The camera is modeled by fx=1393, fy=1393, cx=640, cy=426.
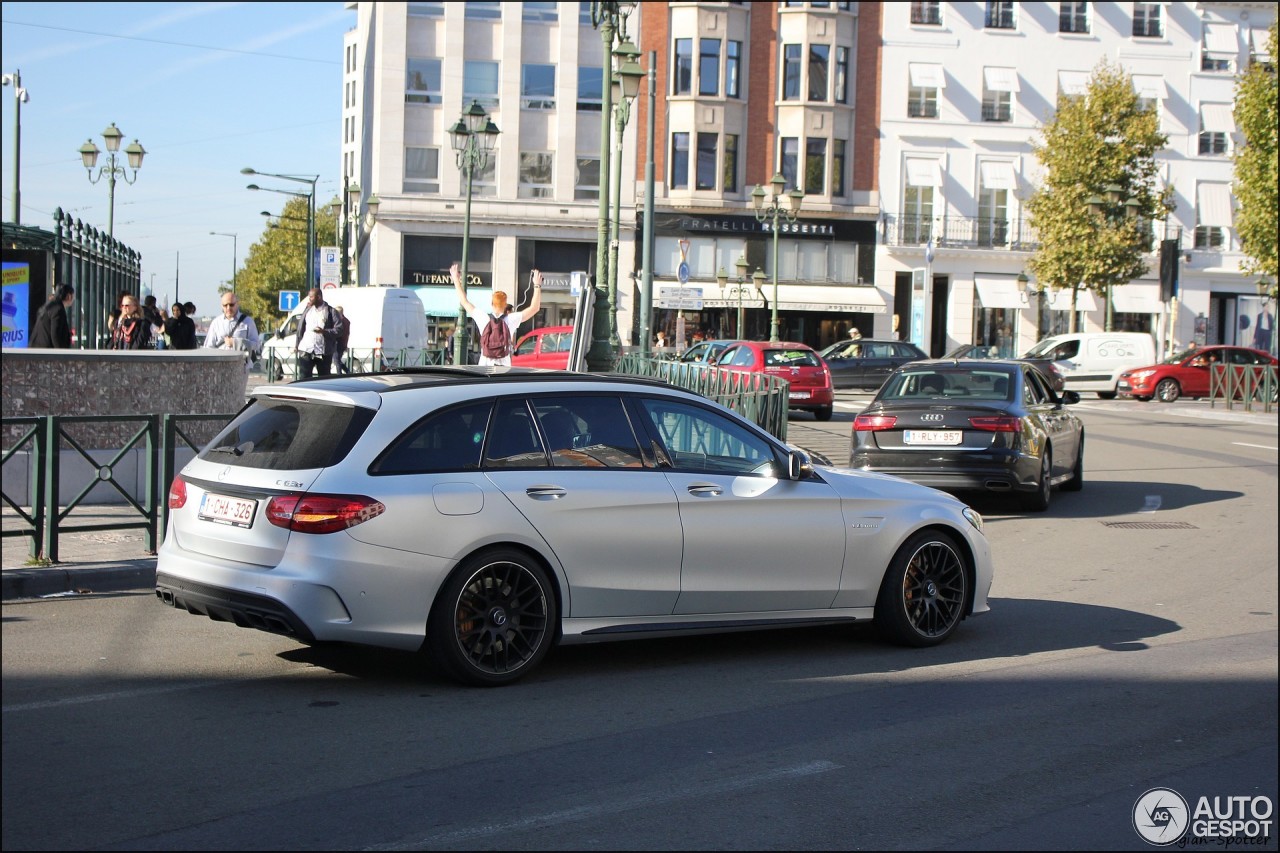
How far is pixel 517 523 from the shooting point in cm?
690

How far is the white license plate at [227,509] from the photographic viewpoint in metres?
→ 6.75

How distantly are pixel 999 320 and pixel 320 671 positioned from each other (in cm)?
5445

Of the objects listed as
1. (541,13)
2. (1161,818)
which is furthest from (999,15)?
(1161,818)

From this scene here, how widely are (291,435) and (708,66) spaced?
5076 centimetres

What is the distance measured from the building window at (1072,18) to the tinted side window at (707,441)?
2136 inches

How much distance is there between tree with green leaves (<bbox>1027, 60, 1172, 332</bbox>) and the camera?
5144 centimetres

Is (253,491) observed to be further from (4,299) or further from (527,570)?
(4,299)

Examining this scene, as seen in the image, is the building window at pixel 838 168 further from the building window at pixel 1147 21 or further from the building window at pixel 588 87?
the building window at pixel 1147 21

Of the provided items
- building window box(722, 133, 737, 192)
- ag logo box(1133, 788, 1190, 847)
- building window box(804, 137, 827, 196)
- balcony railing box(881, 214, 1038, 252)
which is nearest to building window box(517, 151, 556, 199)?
building window box(722, 133, 737, 192)

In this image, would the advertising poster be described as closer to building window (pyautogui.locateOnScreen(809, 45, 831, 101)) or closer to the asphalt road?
the asphalt road

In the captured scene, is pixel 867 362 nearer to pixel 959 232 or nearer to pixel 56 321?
pixel 959 232

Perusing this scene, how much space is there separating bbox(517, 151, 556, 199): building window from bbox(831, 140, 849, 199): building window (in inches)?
459

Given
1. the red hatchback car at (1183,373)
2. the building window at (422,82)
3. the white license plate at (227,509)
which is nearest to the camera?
the white license plate at (227,509)

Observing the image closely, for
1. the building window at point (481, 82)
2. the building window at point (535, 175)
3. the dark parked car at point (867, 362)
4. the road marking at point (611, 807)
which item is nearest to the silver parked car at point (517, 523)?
the road marking at point (611, 807)
